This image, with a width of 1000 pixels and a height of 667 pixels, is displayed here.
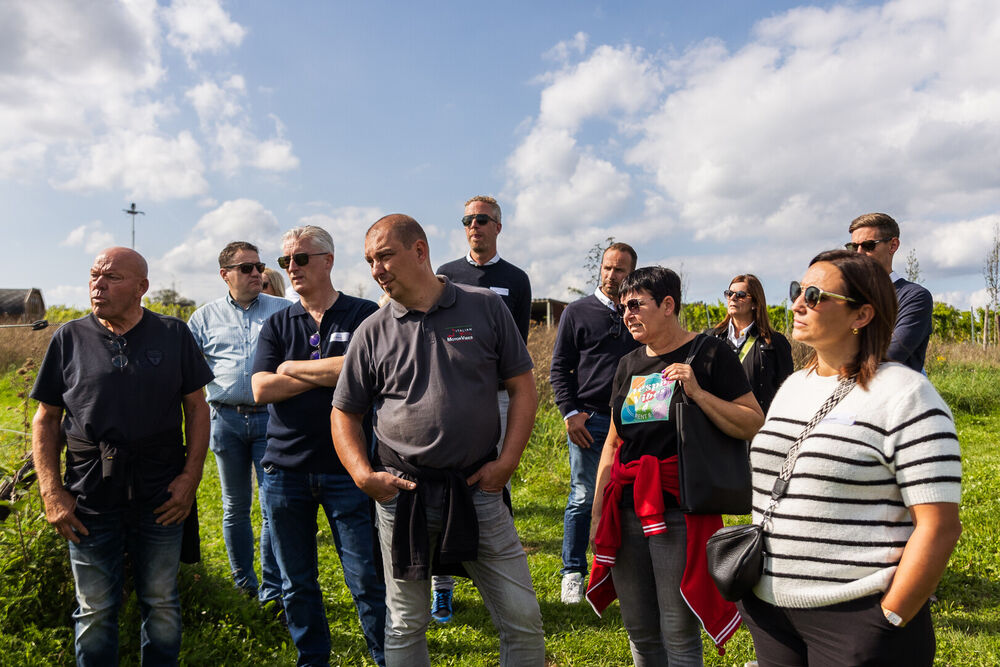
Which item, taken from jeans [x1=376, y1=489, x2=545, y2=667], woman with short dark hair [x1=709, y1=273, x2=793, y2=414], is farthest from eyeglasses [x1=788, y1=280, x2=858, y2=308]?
woman with short dark hair [x1=709, y1=273, x2=793, y2=414]

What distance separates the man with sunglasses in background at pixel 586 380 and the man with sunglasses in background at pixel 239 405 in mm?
2030

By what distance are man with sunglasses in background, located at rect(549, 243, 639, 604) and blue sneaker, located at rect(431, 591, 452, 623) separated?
2.71 feet

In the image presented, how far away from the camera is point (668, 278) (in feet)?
10.2

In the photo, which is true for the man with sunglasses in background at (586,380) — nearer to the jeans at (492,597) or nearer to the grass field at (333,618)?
the grass field at (333,618)

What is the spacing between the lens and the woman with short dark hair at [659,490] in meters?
2.85

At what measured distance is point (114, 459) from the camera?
3.18 m

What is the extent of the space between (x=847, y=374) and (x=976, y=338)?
82.4 ft

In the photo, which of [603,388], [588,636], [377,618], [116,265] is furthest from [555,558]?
[116,265]

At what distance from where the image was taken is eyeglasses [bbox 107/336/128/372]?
3264 millimetres

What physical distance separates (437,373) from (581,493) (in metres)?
2.28

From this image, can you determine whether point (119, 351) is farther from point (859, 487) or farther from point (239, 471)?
point (859, 487)

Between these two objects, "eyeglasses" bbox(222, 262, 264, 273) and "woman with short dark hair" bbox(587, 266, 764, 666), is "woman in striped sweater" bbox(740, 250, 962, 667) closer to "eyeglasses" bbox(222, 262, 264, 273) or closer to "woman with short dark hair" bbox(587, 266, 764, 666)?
"woman with short dark hair" bbox(587, 266, 764, 666)

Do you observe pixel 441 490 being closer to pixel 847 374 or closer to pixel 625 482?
pixel 625 482

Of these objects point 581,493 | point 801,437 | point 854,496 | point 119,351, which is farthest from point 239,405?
point 854,496
